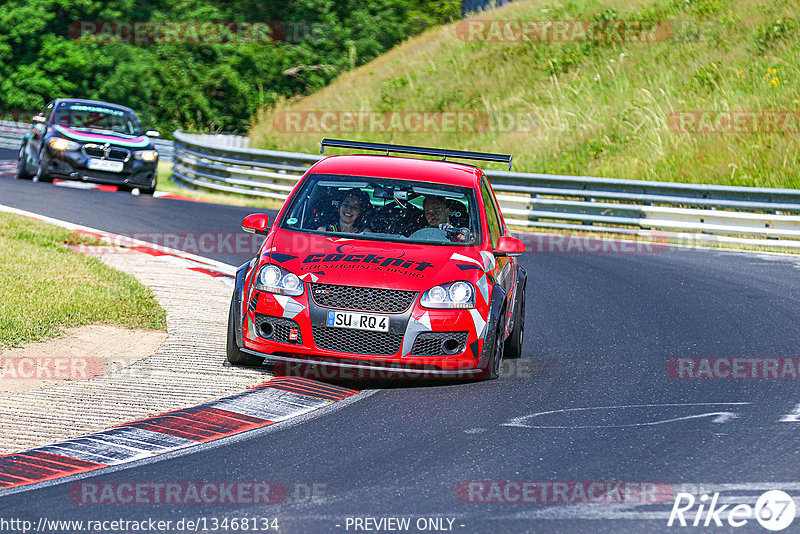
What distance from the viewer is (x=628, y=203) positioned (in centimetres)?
2178

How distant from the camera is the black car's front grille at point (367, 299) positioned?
26.6 ft

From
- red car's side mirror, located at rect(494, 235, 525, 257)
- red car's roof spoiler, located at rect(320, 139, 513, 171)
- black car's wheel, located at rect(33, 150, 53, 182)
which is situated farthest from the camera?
black car's wheel, located at rect(33, 150, 53, 182)

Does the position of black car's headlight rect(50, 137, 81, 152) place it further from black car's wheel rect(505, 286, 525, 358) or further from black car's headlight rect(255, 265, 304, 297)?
black car's headlight rect(255, 265, 304, 297)

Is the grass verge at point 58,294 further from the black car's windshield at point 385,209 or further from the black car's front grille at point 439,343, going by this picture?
the black car's front grille at point 439,343

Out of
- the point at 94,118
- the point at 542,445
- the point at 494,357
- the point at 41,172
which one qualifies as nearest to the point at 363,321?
the point at 494,357

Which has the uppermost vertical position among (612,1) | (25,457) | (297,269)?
(612,1)

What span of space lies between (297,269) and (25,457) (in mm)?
2658

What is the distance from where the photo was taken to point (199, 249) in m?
15.5

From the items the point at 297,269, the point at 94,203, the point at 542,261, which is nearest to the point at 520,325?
the point at 297,269

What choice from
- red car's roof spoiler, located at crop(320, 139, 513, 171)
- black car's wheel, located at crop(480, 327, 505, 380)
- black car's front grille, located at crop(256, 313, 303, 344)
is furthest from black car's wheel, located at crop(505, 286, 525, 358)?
black car's front grille, located at crop(256, 313, 303, 344)

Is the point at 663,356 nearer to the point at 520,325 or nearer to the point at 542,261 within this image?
the point at 520,325

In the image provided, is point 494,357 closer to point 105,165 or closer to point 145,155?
point 105,165

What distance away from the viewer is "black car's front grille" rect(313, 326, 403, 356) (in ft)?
26.6

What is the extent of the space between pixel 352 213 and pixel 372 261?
0.98 meters
